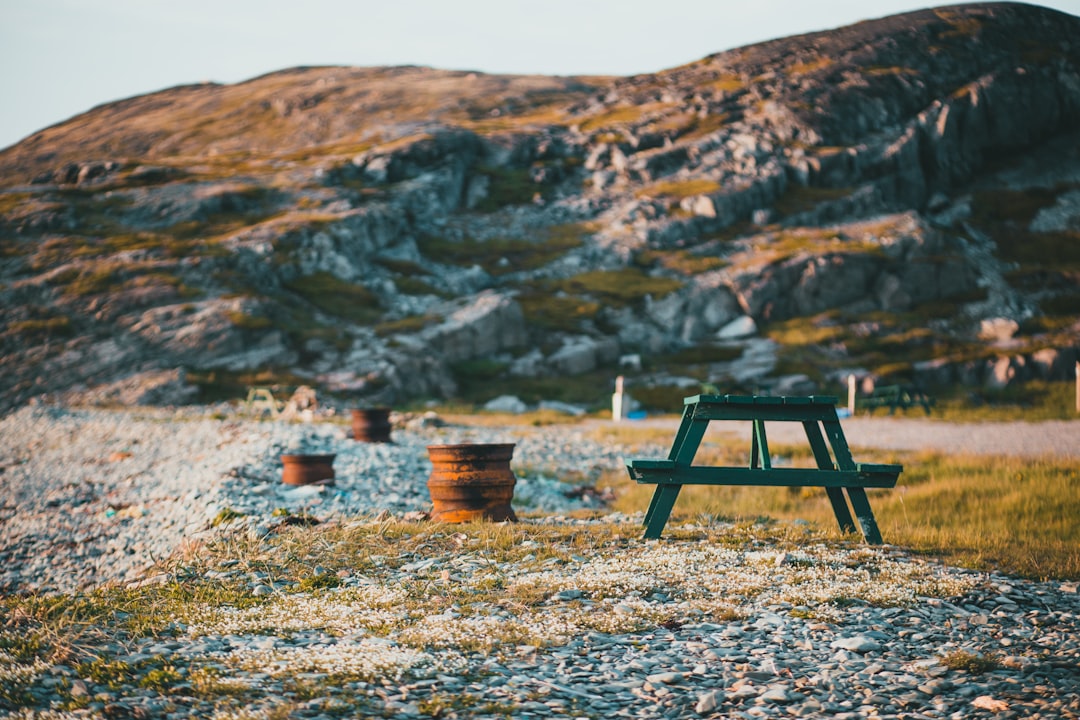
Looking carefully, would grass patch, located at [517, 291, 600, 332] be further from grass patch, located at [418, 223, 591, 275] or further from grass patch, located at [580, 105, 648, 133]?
grass patch, located at [580, 105, 648, 133]

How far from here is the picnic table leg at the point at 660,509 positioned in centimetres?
1102

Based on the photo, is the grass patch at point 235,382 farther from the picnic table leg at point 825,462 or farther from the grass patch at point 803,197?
the grass patch at point 803,197

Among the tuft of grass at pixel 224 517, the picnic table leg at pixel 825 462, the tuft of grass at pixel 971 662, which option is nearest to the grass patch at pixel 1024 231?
the picnic table leg at pixel 825 462

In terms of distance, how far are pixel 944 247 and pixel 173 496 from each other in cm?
7057

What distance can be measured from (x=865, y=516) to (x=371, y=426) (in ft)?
52.7

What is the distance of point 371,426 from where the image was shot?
24453mm

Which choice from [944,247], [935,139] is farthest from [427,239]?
[935,139]

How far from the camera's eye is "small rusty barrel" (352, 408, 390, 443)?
962 inches

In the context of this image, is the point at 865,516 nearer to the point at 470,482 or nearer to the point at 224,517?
the point at 470,482

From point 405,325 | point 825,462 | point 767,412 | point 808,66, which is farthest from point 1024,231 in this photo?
point 767,412

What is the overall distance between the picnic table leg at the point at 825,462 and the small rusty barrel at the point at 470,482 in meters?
4.42

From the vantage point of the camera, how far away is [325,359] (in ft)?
173

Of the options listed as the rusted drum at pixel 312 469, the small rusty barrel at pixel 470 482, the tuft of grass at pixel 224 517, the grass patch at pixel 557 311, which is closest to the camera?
the small rusty barrel at pixel 470 482

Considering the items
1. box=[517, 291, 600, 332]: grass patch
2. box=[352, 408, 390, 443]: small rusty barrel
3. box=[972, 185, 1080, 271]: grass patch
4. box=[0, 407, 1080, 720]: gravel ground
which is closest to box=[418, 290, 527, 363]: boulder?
box=[517, 291, 600, 332]: grass patch
